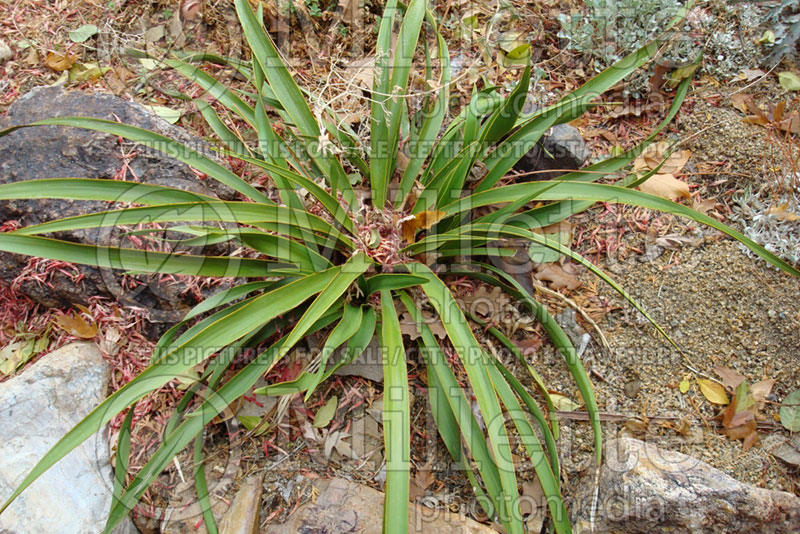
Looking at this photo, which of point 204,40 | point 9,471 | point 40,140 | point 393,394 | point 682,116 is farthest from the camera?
point 204,40

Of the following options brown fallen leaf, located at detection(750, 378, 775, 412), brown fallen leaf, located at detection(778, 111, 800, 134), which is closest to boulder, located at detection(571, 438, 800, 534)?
brown fallen leaf, located at detection(750, 378, 775, 412)

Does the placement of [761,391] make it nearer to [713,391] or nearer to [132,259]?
[713,391]

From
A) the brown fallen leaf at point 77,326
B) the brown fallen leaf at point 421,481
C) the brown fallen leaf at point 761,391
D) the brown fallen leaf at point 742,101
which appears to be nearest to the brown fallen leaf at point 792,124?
the brown fallen leaf at point 742,101

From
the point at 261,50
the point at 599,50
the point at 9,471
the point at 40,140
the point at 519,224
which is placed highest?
the point at 599,50

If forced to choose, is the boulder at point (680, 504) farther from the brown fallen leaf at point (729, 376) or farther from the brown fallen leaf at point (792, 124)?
the brown fallen leaf at point (792, 124)

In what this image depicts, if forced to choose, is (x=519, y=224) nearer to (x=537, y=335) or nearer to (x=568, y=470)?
(x=537, y=335)

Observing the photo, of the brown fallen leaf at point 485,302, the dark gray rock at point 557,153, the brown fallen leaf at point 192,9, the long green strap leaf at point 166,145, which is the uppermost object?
the brown fallen leaf at point 192,9

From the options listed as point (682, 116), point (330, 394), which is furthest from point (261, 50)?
point (682, 116)
